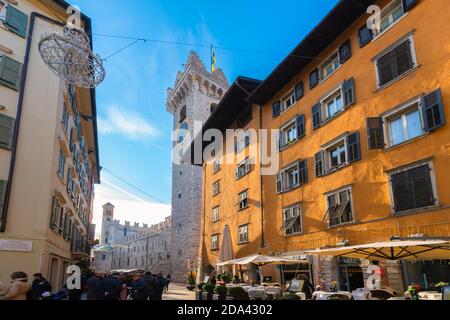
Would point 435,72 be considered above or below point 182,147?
below

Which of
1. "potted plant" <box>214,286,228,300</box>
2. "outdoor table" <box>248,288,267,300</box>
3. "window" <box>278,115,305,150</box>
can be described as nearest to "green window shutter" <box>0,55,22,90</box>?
"potted plant" <box>214,286,228,300</box>

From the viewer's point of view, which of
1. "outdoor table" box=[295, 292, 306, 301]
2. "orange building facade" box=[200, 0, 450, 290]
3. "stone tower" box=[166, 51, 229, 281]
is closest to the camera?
"outdoor table" box=[295, 292, 306, 301]

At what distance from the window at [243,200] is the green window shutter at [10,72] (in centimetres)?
1485

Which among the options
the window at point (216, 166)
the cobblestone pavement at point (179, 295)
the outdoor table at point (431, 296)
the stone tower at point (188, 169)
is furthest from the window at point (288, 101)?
the stone tower at point (188, 169)

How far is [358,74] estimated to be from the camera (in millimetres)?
16188

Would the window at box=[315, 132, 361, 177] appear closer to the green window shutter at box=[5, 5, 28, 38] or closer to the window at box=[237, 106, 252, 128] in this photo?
the window at box=[237, 106, 252, 128]

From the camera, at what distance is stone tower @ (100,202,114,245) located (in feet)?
362

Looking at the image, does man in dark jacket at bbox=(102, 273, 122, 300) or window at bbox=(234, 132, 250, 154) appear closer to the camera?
man in dark jacket at bbox=(102, 273, 122, 300)

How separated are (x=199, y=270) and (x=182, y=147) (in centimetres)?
1950

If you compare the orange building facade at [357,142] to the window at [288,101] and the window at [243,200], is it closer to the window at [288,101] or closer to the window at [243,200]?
the window at [288,101]

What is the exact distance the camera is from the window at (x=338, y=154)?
51.2ft

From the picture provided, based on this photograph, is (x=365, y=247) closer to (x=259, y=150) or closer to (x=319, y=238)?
(x=319, y=238)

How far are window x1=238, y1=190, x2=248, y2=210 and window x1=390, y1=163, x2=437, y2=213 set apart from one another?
12521 millimetres
